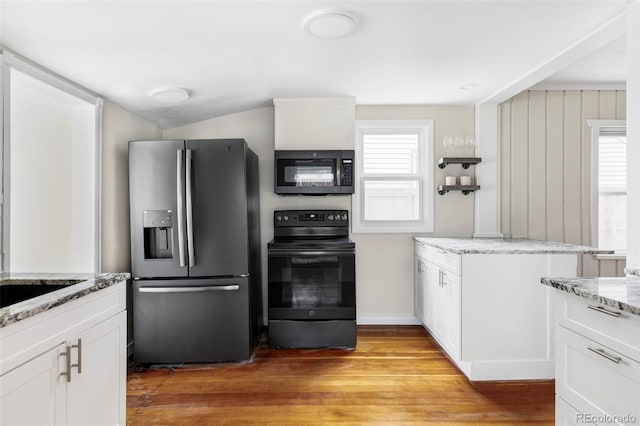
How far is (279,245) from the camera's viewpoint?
115 inches

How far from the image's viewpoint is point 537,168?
11.1 feet

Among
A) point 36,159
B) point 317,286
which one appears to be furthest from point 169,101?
point 317,286

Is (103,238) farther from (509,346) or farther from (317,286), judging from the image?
(509,346)

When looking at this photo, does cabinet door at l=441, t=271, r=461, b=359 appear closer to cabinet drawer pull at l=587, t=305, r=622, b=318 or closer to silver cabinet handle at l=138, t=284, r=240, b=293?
cabinet drawer pull at l=587, t=305, r=622, b=318

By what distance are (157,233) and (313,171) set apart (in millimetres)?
1377

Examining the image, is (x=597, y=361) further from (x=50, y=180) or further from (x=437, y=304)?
(x=50, y=180)

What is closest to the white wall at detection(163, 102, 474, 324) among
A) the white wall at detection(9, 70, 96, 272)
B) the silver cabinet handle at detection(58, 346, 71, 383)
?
the white wall at detection(9, 70, 96, 272)

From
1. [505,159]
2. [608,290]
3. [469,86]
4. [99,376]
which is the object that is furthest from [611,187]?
[99,376]

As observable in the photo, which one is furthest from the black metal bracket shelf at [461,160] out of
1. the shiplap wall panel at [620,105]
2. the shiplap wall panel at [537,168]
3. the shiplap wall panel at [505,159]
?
the shiplap wall panel at [620,105]

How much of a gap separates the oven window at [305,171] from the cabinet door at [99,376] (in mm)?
1811

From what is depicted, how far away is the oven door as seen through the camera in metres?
2.89

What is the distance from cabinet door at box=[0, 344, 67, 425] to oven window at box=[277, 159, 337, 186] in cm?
214

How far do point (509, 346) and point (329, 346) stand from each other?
4.36 ft

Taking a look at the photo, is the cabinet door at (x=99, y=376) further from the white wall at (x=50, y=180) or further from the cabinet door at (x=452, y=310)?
the cabinet door at (x=452, y=310)
